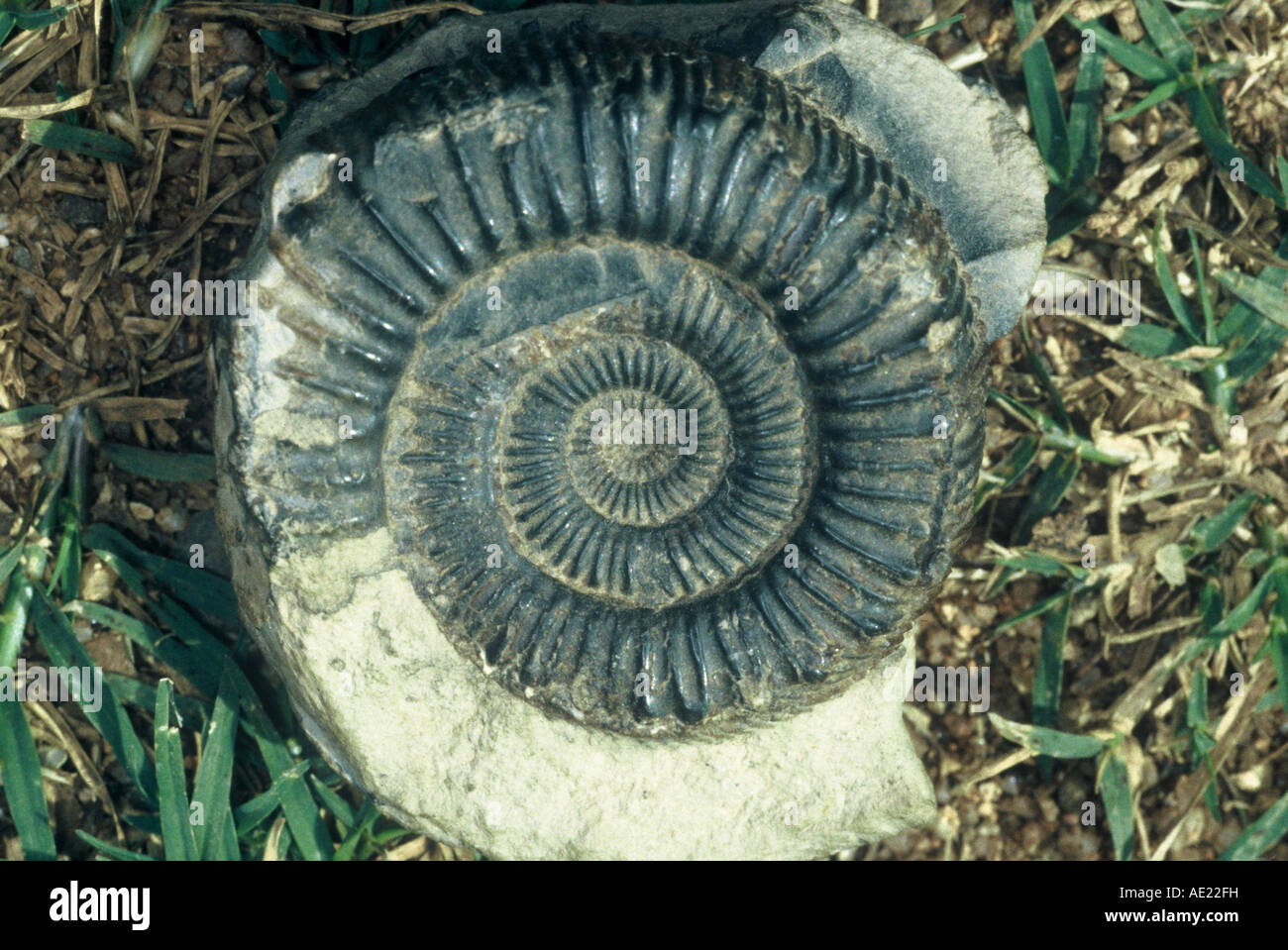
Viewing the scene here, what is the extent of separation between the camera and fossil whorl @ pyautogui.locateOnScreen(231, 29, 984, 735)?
8.19ft

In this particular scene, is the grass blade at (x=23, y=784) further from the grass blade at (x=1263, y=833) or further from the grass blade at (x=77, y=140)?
the grass blade at (x=1263, y=833)

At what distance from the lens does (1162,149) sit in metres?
3.46

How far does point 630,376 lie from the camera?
266 cm

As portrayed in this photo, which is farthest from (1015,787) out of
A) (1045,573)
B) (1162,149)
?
(1162,149)

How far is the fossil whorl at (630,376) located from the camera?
2496mm

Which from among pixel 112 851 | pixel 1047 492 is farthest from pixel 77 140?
pixel 1047 492

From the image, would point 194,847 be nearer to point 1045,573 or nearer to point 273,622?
point 273,622

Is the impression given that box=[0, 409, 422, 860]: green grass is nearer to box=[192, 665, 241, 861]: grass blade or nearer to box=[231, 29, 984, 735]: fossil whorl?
box=[192, 665, 241, 861]: grass blade

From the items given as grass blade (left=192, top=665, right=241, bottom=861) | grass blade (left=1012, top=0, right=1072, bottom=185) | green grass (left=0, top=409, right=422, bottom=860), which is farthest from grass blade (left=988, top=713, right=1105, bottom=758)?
grass blade (left=192, top=665, right=241, bottom=861)

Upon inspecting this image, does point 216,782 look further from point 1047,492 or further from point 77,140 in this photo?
point 1047,492

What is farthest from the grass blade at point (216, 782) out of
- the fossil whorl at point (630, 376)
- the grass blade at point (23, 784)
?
the fossil whorl at point (630, 376)

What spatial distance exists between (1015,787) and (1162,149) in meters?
1.77

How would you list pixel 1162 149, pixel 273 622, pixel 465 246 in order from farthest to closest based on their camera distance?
1. pixel 1162 149
2. pixel 273 622
3. pixel 465 246
